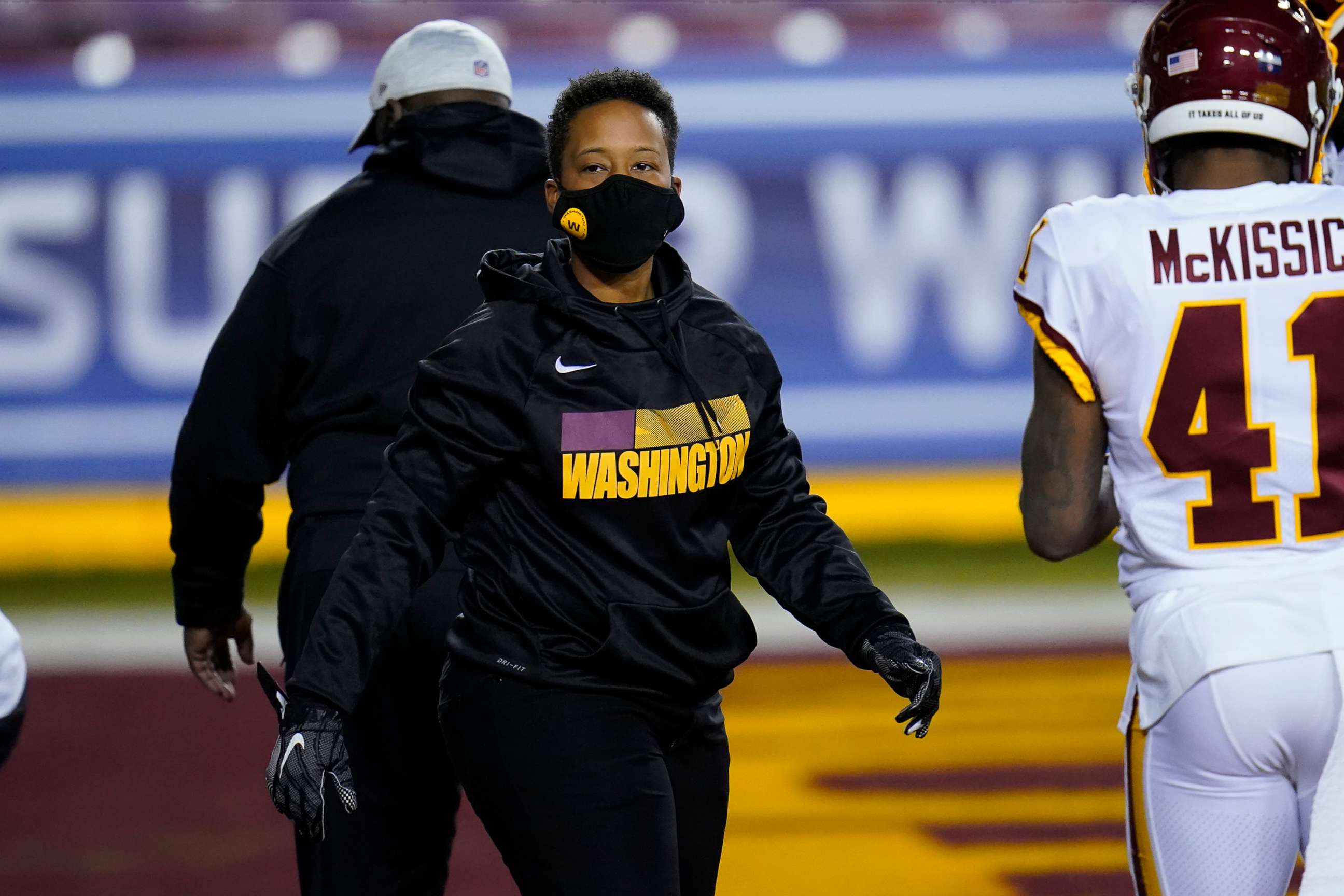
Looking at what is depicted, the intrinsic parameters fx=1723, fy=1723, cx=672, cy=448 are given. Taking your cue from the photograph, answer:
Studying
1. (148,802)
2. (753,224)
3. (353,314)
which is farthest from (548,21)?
(353,314)

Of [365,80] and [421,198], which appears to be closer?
[421,198]

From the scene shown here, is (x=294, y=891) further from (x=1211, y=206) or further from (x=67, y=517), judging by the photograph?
(x=67, y=517)

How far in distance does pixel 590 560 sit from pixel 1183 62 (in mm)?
934

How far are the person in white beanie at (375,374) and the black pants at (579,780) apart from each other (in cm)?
47

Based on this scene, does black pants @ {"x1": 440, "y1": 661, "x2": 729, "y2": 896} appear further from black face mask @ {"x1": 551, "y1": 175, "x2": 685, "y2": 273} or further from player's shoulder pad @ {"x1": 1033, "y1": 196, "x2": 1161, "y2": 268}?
player's shoulder pad @ {"x1": 1033, "y1": 196, "x2": 1161, "y2": 268}

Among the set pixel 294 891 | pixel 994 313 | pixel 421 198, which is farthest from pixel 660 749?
pixel 994 313

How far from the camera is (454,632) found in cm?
230

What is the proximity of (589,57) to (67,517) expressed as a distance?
10.8ft

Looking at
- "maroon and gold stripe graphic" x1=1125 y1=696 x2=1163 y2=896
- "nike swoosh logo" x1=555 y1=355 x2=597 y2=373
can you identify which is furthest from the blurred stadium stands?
"maroon and gold stripe graphic" x1=1125 y1=696 x2=1163 y2=896

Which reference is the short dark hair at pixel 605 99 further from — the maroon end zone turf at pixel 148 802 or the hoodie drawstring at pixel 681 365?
the maroon end zone turf at pixel 148 802

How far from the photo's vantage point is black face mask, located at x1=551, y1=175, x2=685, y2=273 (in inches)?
88.9

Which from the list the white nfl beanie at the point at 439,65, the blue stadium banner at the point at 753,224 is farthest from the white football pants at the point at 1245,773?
the blue stadium banner at the point at 753,224

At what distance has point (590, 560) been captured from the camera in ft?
7.21

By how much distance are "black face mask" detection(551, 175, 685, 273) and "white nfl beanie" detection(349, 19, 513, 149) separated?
2.56 ft
